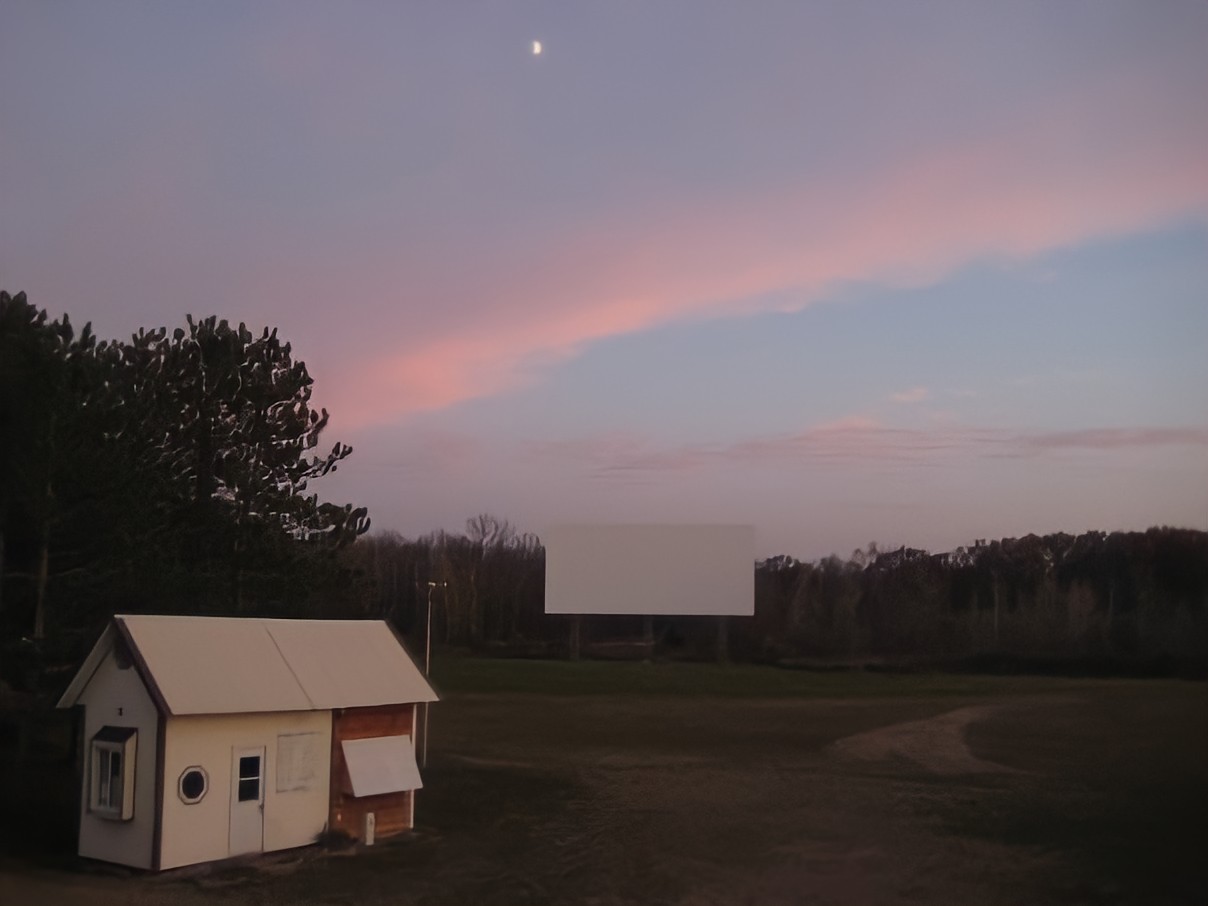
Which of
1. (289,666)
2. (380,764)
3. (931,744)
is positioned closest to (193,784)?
(289,666)

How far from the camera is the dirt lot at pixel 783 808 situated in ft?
36.0

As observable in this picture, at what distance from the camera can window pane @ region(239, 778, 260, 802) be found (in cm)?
1049

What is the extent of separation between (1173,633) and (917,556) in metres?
5.44

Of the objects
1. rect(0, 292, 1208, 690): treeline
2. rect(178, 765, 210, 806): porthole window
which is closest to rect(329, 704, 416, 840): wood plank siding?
rect(178, 765, 210, 806): porthole window

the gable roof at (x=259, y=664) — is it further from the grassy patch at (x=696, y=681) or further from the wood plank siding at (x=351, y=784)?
the grassy patch at (x=696, y=681)

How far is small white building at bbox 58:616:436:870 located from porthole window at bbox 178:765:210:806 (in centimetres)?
1

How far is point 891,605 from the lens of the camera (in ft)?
79.3

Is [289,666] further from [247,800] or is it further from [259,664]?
[247,800]

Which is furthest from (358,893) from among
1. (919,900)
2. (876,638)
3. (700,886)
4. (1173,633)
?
(1173,633)

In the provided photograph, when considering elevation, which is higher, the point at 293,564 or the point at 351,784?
the point at 293,564

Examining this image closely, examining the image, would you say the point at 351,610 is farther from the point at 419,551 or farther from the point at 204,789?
the point at 204,789

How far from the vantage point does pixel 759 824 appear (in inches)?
603

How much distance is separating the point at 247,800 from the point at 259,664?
1.40 meters

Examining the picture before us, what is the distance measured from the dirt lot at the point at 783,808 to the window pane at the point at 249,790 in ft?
2.09
